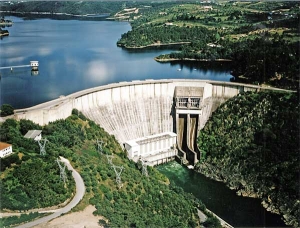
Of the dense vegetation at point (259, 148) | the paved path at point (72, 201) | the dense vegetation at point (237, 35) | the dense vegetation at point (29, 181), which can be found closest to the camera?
the paved path at point (72, 201)

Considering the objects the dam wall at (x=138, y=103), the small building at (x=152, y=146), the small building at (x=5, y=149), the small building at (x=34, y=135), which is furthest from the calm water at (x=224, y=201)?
the small building at (x=5, y=149)

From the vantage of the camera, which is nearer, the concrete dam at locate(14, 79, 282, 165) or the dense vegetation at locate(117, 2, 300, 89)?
the concrete dam at locate(14, 79, 282, 165)

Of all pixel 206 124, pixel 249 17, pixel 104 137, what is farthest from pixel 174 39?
pixel 104 137

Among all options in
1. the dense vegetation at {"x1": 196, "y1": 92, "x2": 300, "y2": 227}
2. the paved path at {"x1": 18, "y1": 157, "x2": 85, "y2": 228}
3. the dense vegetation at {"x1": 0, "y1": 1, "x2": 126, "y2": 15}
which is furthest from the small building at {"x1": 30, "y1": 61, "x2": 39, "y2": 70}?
the dense vegetation at {"x1": 0, "y1": 1, "x2": 126, "y2": 15}

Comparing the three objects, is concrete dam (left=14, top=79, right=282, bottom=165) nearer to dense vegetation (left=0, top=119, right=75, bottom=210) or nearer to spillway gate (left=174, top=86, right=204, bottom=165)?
spillway gate (left=174, top=86, right=204, bottom=165)

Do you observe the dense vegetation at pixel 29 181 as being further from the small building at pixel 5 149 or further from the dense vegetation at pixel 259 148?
the dense vegetation at pixel 259 148

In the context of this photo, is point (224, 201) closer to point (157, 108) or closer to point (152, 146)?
point (152, 146)
